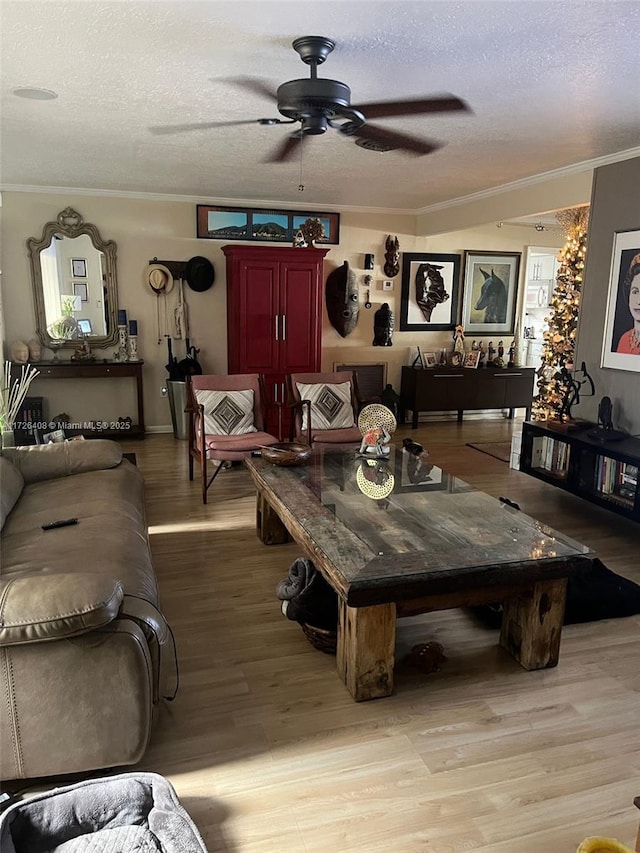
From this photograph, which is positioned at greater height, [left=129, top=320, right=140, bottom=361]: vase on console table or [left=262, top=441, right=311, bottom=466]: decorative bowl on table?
[left=129, top=320, right=140, bottom=361]: vase on console table

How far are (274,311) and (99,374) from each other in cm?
188

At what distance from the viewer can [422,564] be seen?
2.31 metres

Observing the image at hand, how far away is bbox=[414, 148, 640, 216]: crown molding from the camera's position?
13.9 feet

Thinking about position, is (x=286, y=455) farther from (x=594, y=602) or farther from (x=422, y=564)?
(x=594, y=602)

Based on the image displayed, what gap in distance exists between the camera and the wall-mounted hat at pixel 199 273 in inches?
258

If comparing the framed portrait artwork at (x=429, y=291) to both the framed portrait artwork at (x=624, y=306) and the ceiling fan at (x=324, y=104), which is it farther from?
the ceiling fan at (x=324, y=104)

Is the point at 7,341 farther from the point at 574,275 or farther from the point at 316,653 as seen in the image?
the point at 574,275

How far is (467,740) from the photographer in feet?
6.97

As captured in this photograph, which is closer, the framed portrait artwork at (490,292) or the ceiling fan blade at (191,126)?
the ceiling fan blade at (191,126)

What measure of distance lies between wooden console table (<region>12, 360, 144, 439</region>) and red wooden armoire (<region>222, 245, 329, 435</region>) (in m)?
1.02

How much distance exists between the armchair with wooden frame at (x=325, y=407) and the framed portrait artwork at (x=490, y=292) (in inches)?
119

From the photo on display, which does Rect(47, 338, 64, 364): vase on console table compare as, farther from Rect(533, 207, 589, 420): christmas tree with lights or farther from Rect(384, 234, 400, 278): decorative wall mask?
Rect(533, 207, 589, 420): christmas tree with lights

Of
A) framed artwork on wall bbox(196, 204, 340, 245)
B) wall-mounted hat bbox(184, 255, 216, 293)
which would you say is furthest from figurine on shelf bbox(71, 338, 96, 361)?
framed artwork on wall bbox(196, 204, 340, 245)

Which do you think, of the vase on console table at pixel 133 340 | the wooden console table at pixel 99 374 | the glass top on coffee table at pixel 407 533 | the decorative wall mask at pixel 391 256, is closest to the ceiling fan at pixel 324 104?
the glass top on coffee table at pixel 407 533
